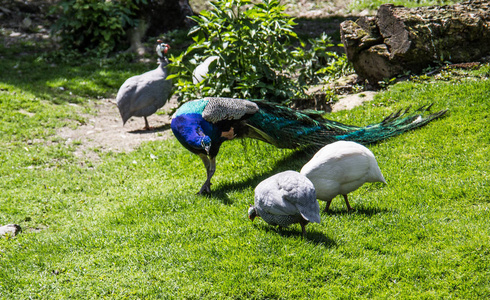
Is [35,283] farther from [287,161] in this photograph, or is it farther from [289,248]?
[287,161]

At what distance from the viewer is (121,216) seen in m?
5.42

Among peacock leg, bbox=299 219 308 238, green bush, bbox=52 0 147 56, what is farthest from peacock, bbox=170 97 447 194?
green bush, bbox=52 0 147 56

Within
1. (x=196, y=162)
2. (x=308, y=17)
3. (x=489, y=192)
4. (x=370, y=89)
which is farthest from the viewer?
(x=308, y=17)

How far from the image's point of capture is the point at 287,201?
4164 mm

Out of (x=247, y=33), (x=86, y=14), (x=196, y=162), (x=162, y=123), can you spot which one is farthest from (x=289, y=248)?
(x=86, y=14)

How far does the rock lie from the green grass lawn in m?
0.09

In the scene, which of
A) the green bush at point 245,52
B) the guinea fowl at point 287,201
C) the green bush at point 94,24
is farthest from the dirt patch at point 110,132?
the guinea fowl at point 287,201

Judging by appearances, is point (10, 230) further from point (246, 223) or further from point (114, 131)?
point (114, 131)

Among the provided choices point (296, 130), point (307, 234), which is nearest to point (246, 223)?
point (307, 234)

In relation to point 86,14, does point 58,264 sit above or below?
below

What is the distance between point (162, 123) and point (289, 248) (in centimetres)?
557

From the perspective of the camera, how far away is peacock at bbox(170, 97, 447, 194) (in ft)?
17.9

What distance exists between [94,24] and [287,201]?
34.2 feet

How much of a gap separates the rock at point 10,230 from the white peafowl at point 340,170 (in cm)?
329
